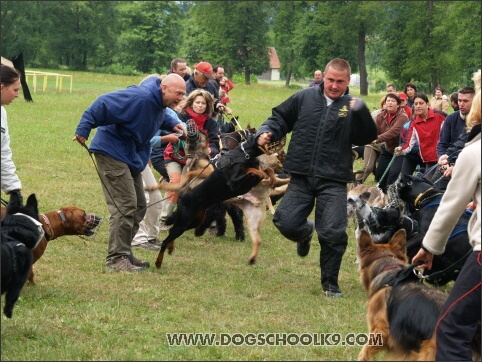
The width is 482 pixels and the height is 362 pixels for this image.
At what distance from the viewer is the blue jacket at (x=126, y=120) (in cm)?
711

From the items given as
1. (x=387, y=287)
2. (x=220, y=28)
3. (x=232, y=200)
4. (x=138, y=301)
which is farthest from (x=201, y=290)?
(x=220, y=28)

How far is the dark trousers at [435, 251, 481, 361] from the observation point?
12.6ft

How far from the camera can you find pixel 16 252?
5.10 metres

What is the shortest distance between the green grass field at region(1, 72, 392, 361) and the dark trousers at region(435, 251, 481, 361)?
1.31 meters

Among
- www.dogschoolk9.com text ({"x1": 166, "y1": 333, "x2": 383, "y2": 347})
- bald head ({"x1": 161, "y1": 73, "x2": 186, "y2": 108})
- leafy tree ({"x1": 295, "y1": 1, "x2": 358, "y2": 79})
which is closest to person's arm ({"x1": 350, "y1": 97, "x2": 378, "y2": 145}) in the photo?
bald head ({"x1": 161, "y1": 73, "x2": 186, "y2": 108})

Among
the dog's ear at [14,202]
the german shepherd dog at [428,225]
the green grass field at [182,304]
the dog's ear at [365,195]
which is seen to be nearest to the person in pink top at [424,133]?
the green grass field at [182,304]

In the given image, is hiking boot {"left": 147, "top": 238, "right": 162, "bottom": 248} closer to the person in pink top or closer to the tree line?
the person in pink top

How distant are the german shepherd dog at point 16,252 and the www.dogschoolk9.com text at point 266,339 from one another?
1.14 metres

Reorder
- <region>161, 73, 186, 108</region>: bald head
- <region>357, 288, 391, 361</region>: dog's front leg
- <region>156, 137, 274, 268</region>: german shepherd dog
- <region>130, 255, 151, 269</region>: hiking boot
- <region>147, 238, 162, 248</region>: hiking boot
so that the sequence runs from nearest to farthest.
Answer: <region>357, 288, 391, 361</region>: dog's front leg, <region>161, 73, 186, 108</region>: bald head, <region>156, 137, 274, 268</region>: german shepherd dog, <region>130, 255, 151, 269</region>: hiking boot, <region>147, 238, 162, 248</region>: hiking boot

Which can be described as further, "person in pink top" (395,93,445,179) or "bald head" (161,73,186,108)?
"person in pink top" (395,93,445,179)

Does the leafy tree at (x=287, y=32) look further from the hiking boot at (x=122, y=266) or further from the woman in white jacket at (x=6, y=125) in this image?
the woman in white jacket at (x=6, y=125)

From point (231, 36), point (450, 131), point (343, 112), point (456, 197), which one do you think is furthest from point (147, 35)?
point (456, 197)

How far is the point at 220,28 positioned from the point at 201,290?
113 feet

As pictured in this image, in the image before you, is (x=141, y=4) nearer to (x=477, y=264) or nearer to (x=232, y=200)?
(x=232, y=200)
